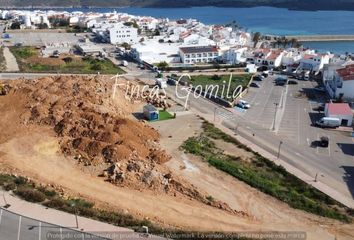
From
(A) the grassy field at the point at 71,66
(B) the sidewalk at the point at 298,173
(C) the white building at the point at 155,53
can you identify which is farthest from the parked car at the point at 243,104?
(C) the white building at the point at 155,53

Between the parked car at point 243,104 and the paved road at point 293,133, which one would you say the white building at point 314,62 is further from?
the parked car at point 243,104

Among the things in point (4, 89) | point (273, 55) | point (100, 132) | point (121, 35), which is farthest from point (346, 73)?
point (121, 35)

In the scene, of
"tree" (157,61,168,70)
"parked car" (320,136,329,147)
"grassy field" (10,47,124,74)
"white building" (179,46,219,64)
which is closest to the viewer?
"parked car" (320,136,329,147)

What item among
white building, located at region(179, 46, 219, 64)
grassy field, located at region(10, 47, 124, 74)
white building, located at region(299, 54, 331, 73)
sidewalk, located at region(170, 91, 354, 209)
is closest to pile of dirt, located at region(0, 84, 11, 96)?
grassy field, located at region(10, 47, 124, 74)

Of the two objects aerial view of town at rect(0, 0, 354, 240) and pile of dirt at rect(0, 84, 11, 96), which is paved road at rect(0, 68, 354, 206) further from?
pile of dirt at rect(0, 84, 11, 96)

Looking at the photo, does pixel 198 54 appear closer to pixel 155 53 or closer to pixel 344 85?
pixel 155 53

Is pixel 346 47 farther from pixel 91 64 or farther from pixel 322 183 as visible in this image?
pixel 322 183
